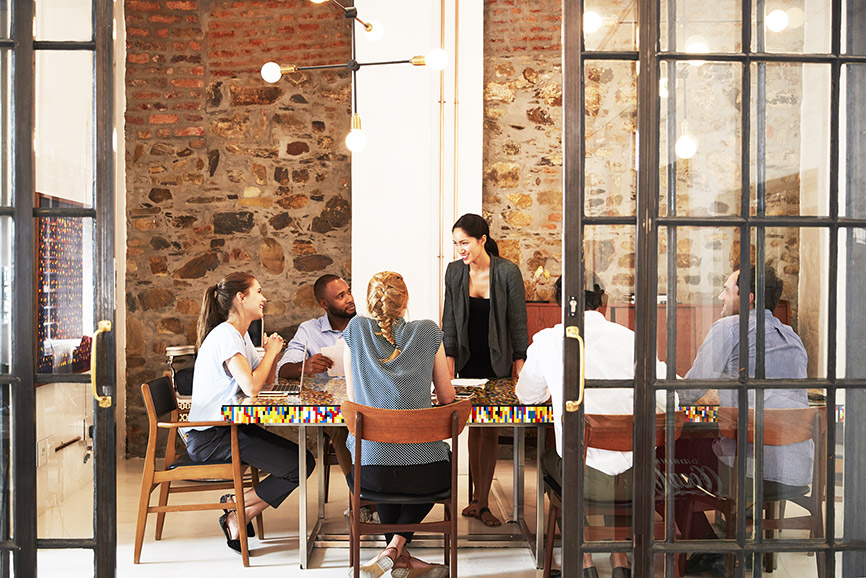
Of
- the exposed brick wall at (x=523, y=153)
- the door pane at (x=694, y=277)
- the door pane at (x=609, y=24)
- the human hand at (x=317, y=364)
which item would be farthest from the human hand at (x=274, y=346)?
the exposed brick wall at (x=523, y=153)

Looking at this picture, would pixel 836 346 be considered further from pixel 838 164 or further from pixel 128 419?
pixel 128 419

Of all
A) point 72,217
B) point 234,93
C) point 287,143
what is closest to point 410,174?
point 287,143

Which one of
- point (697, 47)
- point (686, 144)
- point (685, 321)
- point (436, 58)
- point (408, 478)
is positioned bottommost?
point (408, 478)

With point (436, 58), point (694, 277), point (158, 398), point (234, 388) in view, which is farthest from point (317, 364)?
point (694, 277)

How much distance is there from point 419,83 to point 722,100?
137 inches

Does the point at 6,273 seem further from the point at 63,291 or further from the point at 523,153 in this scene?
the point at 523,153

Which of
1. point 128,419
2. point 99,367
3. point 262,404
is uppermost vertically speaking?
point 99,367

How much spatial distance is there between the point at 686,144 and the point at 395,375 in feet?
5.03

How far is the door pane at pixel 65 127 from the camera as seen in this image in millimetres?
2662

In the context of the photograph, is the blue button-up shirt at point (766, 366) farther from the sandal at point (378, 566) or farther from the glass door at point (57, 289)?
the glass door at point (57, 289)

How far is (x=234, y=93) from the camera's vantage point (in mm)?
6172

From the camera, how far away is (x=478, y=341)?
4.72m

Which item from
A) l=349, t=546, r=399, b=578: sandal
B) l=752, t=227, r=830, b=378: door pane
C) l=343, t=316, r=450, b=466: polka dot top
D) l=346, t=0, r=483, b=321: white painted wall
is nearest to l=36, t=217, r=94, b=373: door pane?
l=343, t=316, r=450, b=466: polka dot top

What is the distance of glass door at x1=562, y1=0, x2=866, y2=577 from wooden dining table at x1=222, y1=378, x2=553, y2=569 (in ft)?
3.25
